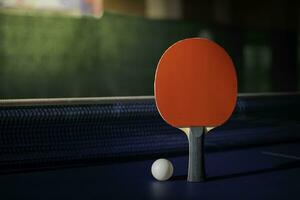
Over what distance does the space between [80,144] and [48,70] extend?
137 inches

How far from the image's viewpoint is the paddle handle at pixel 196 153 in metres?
1.26

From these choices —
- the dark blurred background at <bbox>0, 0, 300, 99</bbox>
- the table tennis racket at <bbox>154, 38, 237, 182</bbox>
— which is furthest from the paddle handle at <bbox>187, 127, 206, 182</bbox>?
the dark blurred background at <bbox>0, 0, 300, 99</bbox>

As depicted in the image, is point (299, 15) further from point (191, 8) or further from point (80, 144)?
point (80, 144)

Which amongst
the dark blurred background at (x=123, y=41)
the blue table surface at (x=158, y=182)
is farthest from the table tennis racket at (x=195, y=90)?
the dark blurred background at (x=123, y=41)

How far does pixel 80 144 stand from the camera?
173cm

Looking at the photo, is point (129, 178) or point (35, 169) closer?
point (129, 178)

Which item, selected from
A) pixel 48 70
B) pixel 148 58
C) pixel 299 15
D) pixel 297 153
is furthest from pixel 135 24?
pixel 297 153

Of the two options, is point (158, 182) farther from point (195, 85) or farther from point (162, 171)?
point (195, 85)

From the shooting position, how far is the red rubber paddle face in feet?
4.18

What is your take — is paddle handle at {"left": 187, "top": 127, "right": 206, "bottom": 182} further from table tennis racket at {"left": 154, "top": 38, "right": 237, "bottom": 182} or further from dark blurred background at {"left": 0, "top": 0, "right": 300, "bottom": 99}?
dark blurred background at {"left": 0, "top": 0, "right": 300, "bottom": 99}

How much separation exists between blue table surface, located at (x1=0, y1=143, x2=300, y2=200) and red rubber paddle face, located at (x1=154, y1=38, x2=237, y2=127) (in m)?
0.18

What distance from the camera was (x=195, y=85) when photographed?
4.24ft

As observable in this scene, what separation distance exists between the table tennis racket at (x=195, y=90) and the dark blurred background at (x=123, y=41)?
3.74 m

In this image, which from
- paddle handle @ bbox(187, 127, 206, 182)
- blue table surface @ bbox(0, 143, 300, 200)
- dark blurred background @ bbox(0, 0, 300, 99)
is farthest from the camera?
dark blurred background @ bbox(0, 0, 300, 99)
